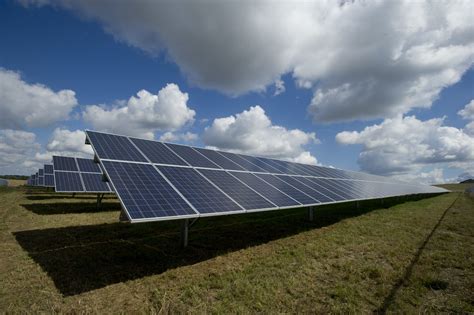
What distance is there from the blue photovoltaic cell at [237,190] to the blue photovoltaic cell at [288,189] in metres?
2.50

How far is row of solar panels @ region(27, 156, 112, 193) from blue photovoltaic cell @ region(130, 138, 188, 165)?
32.0 feet

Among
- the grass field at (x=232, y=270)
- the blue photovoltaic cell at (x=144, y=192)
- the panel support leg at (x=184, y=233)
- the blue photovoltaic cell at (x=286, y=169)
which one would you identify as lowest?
the grass field at (x=232, y=270)

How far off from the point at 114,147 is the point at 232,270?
22.8ft

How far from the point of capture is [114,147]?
35.7 feet

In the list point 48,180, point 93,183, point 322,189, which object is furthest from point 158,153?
point 48,180

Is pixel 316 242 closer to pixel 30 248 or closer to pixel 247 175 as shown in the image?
pixel 247 175

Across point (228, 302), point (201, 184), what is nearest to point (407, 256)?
point (228, 302)

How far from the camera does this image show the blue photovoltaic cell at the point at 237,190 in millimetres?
10266

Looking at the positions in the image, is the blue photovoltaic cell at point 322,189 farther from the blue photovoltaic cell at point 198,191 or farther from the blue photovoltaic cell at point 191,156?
the blue photovoltaic cell at point 198,191

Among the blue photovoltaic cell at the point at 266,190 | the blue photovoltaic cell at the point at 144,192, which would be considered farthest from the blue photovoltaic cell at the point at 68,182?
the blue photovoltaic cell at the point at 266,190

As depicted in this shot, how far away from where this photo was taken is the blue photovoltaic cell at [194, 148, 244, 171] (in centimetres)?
1475

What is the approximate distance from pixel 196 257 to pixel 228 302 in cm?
337

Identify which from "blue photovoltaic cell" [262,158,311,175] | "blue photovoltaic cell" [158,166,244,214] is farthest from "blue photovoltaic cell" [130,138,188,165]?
"blue photovoltaic cell" [262,158,311,175]

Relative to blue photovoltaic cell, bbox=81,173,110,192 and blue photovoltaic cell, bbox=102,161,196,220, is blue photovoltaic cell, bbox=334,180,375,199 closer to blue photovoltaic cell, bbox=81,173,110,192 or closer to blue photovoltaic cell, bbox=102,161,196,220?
blue photovoltaic cell, bbox=102,161,196,220
